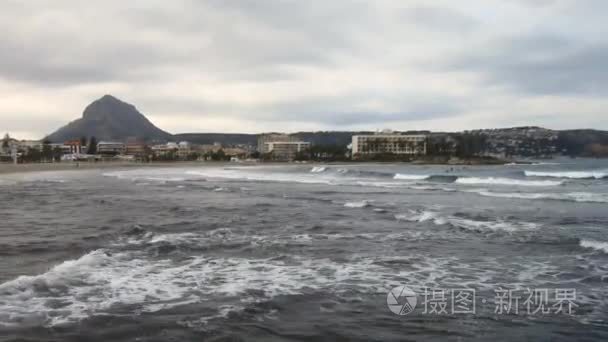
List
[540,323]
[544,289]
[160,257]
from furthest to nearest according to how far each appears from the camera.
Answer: [160,257] → [544,289] → [540,323]

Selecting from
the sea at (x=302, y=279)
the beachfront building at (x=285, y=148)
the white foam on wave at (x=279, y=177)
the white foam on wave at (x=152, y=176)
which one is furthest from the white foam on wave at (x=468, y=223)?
the beachfront building at (x=285, y=148)

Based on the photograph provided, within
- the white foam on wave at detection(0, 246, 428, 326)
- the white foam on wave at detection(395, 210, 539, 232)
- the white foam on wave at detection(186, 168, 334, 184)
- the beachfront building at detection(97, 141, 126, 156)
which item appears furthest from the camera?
the beachfront building at detection(97, 141, 126, 156)

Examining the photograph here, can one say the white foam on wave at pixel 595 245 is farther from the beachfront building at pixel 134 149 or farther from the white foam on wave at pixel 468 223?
the beachfront building at pixel 134 149

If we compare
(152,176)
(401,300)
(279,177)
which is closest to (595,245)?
(401,300)

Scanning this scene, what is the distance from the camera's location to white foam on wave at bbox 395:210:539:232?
43.7 feet

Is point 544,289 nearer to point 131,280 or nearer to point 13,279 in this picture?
point 131,280

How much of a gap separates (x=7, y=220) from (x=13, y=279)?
816 cm

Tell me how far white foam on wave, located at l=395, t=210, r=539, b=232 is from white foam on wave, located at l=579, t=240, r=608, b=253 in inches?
86.4

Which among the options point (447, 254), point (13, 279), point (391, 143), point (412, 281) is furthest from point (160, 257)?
point (391, 143)

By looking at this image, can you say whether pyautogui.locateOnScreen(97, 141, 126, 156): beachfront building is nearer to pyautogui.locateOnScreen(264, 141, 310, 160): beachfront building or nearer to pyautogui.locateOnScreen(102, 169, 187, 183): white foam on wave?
pyautogui.locateOnScreen(264, 141, 310, 160): beachfront building

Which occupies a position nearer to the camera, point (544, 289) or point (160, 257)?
point (544, 289)

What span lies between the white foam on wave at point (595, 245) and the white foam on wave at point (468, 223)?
7.20 ft

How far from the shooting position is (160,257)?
9.54m

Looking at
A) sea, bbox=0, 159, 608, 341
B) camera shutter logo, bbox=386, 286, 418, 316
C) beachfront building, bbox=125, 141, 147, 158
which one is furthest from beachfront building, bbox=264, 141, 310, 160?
camera shutter logo, bbox=386, 286, 418, 316
